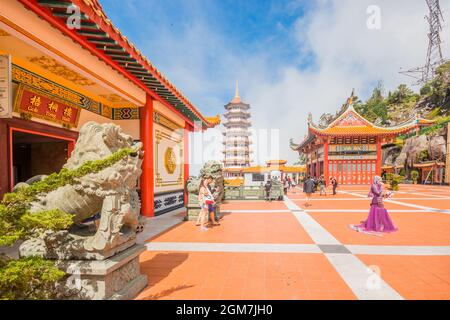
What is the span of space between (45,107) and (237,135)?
40.6m

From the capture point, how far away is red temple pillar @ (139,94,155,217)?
317 inches

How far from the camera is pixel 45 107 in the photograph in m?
5.68

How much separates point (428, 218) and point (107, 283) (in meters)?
9.69

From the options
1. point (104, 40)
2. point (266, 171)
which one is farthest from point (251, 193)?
Answer: point (266, 171)

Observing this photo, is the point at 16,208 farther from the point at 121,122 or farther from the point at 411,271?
the point at 121,122

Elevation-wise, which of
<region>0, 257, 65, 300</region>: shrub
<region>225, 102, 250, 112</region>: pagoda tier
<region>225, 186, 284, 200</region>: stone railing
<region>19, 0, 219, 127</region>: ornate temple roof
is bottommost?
<region>225, 186, 284, 200</region>: stone railing

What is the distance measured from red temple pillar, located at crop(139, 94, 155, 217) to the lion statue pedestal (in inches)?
196

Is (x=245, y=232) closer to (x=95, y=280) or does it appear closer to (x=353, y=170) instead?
(x=95, y=280)

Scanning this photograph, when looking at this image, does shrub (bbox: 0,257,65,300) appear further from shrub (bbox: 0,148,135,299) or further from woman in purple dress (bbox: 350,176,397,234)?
woman in purple dress (bbox: 350,176,397,234)

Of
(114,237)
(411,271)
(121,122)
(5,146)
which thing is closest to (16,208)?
(114,237)

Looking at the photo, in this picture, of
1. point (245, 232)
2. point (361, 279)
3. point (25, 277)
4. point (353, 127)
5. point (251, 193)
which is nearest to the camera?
point (25, 277)

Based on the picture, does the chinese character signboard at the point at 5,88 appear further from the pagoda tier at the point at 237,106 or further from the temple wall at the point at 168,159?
the pagoda tier at the point at 237,106

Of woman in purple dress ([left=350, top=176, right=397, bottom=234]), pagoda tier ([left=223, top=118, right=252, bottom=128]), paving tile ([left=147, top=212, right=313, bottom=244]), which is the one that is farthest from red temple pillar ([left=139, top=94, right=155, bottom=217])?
pagoda tier ([left=223, top=118, right=252, bottom=128])

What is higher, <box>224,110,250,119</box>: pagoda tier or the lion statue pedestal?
<box>224,110,250,119</box>: pagoda tier
